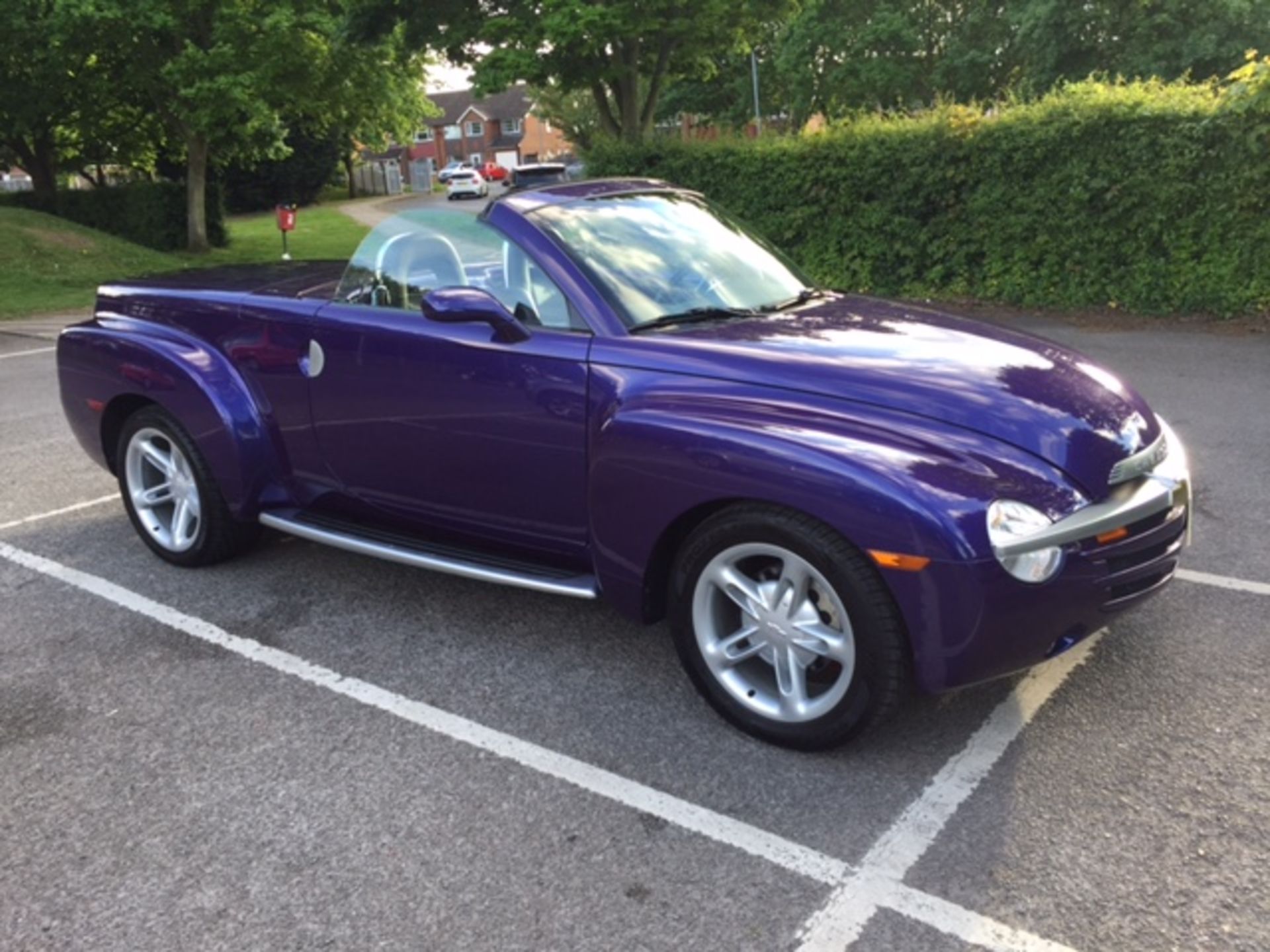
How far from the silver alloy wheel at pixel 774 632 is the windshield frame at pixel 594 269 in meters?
0.90

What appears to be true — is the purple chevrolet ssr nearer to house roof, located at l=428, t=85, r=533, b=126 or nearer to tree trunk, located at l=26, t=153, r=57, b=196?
tree trunk, located at l=26, t=153, r=57, b=196

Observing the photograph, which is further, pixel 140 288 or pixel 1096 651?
pixel 140 288

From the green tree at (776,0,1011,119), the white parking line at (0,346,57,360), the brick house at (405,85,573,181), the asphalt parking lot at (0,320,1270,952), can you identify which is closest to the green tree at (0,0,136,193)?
the white parking line at (0,346,57,360)

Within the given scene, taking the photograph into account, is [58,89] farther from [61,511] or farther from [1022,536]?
[1022,536]

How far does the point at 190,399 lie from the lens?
14.6 feet

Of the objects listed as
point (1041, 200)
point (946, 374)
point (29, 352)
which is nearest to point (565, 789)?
point (946, 374)

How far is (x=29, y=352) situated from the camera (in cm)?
1236

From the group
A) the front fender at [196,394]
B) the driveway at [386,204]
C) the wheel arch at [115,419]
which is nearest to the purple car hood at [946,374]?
the front fender at [196,394]

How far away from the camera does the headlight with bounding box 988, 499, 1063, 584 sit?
8.89 ft

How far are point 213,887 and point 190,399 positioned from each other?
7.88 feet

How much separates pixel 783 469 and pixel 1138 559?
104 cm

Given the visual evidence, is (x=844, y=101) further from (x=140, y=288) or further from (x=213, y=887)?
(x=213, y=887)

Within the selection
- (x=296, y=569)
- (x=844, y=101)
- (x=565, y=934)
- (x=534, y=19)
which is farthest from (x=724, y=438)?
(x=844, y=101)

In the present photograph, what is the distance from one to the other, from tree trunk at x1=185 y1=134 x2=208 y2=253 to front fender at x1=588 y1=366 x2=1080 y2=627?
81.2 ft
